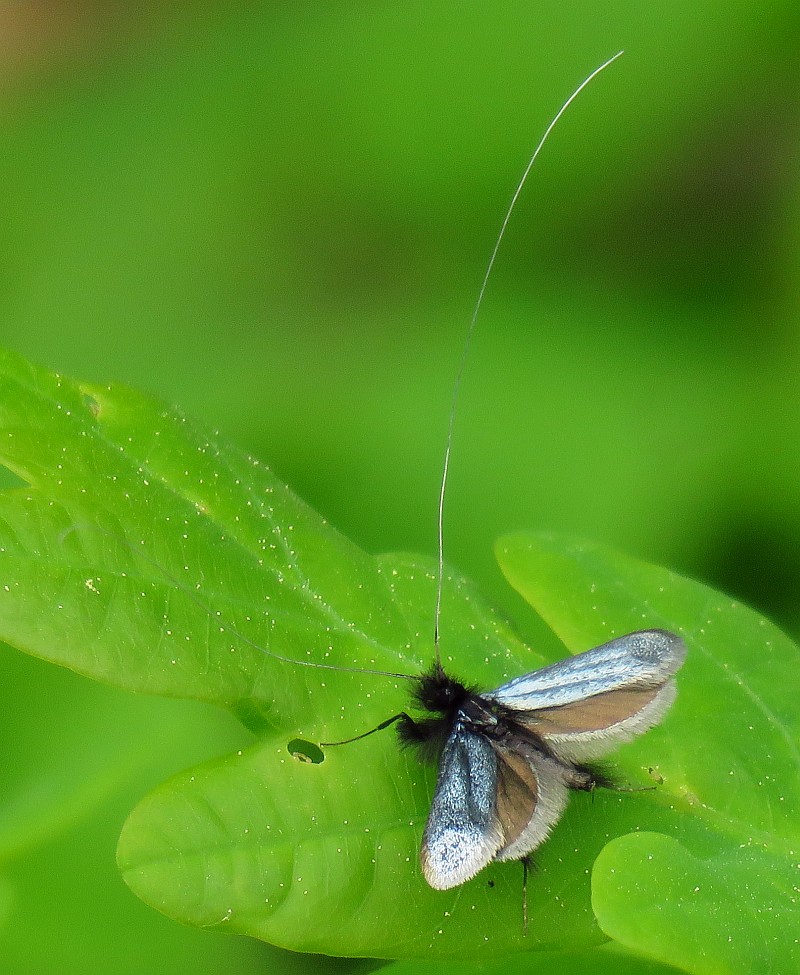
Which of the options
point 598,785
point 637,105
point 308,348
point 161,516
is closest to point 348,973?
point 598,785

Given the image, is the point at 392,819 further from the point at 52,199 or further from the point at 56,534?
the point at 52,199

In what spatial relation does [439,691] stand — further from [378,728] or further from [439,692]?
[378,728]

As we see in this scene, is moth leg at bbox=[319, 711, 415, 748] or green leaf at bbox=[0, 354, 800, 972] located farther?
moth leg at bbox=[319, 711, 415, 748]

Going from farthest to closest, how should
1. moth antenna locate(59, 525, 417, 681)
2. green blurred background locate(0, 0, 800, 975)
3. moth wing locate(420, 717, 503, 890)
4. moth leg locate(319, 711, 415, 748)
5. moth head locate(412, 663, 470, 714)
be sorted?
1. green blurred background locate(0, 0, 800, 975)
2. moth head locate(412, 663, 470, 714)
3. moth leg locate(319, 711, 415, 748)
4. moth antenna locate(59, 525, 417, 681)
5. moth wing locate(420, 717, 503, 890)

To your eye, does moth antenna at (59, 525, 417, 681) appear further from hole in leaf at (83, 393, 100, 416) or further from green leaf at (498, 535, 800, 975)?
green leaf at (498, 535, 800, 975)

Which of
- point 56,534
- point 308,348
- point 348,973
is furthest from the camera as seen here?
point 308,348

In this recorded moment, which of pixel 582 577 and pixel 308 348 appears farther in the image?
pixel 308 348

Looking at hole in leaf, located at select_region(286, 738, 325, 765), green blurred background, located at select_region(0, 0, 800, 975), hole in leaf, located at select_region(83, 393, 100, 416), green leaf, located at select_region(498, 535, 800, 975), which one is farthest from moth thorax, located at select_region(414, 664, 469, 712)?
green blurred background, located at select_region(0, 0, 800, 975)

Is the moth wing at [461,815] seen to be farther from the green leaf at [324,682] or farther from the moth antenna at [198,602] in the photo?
the moth antenna at [198,602]
